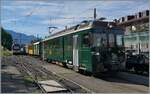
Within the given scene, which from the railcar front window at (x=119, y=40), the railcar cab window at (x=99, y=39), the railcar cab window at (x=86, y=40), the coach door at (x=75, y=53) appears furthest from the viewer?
the coach door at (x=75, y=53)

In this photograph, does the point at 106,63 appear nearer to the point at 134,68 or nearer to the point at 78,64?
the point at 78,64

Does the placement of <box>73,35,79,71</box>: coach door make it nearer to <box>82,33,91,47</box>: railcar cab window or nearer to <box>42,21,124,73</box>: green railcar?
<box>42,21,124,73</box>: green railcar

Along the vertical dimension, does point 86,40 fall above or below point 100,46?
above

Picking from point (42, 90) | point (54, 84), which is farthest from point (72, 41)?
point (42, 90)

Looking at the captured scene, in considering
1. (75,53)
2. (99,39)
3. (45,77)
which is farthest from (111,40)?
(45,77)

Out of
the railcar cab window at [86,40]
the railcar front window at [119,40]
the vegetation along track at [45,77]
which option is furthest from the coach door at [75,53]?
the railcar front window at [119,40]

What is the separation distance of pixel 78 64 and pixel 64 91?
854 cm

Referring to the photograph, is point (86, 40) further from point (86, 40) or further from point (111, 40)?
point (111, 40)

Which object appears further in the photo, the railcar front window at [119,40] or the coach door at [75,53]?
the coach door at [75,53]

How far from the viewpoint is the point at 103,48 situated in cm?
2152

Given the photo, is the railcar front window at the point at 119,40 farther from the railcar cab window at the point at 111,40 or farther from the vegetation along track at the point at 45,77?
the vegetation along track at the point at 45,77

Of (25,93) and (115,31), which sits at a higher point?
(115,31)

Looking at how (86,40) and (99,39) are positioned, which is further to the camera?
(86,40)

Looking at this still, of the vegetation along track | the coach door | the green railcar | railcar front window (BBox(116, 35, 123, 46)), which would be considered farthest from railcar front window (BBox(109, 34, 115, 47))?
the vegetation along track
